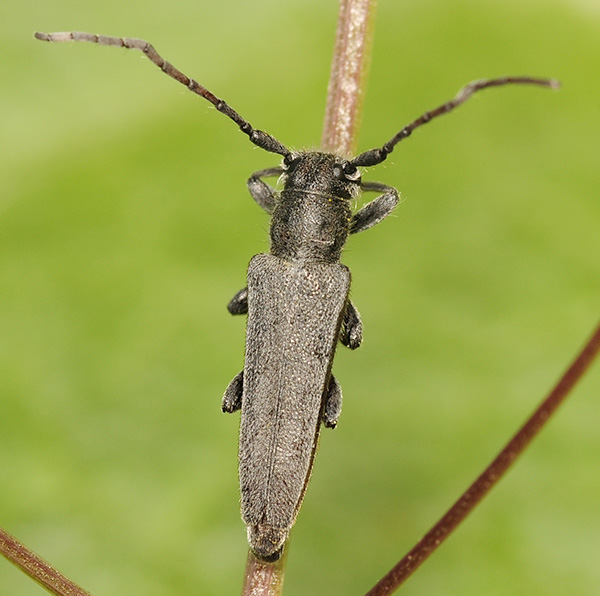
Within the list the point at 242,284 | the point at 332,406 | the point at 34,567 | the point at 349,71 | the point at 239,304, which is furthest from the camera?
the point at 242,284

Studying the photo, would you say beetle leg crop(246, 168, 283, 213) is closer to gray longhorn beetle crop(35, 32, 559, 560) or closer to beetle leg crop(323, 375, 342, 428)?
gray longhorn beetle crop(35, 32, 559, 560)

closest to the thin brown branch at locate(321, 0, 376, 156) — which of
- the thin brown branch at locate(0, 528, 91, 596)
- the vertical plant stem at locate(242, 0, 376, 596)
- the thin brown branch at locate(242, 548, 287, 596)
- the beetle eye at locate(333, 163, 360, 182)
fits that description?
the vertical plant stem at locate(242, 0, 376, 596)

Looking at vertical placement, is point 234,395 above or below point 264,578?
above

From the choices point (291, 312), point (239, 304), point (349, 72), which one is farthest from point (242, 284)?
point (349, 72)

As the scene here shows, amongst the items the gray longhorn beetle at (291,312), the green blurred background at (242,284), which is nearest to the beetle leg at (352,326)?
the gray longhorn beetle at (291,312)

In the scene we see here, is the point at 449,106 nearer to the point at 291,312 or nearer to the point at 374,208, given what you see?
the point at 374,208
